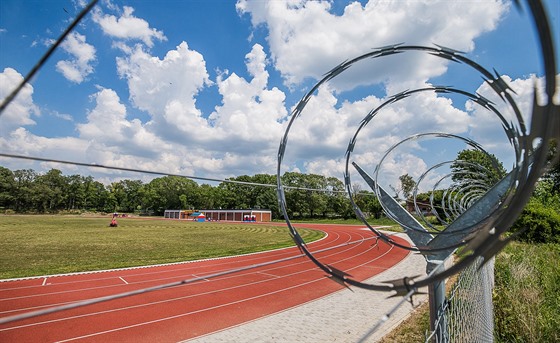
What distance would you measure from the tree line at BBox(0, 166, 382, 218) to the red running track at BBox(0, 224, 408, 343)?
143 ft

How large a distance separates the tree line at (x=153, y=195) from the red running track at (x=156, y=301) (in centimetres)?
4351

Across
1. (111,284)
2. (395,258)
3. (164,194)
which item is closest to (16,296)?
(111,284)

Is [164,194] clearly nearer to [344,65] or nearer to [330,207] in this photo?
[330,207]

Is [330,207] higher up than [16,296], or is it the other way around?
[330,207]

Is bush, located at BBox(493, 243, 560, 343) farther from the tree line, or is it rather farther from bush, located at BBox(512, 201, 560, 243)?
the tree line

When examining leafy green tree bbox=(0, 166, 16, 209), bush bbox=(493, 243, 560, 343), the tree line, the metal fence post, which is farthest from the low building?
the metal fence post

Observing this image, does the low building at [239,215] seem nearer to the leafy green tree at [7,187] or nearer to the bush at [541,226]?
the leafy green tree at [7,187]

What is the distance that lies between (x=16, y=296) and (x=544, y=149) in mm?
12849

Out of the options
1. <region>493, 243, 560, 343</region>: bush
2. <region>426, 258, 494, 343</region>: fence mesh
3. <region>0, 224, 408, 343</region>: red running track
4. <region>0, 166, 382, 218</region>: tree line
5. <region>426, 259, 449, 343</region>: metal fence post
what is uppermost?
<region>0, 166, 382, 218</region>: tree line

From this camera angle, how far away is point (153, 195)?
290ft

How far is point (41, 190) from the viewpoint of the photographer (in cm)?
7712

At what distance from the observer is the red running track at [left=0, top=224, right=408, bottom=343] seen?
294 inches

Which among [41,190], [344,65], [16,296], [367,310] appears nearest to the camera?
[344,65]

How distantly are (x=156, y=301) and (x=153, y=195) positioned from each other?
→ 84.7 meters
